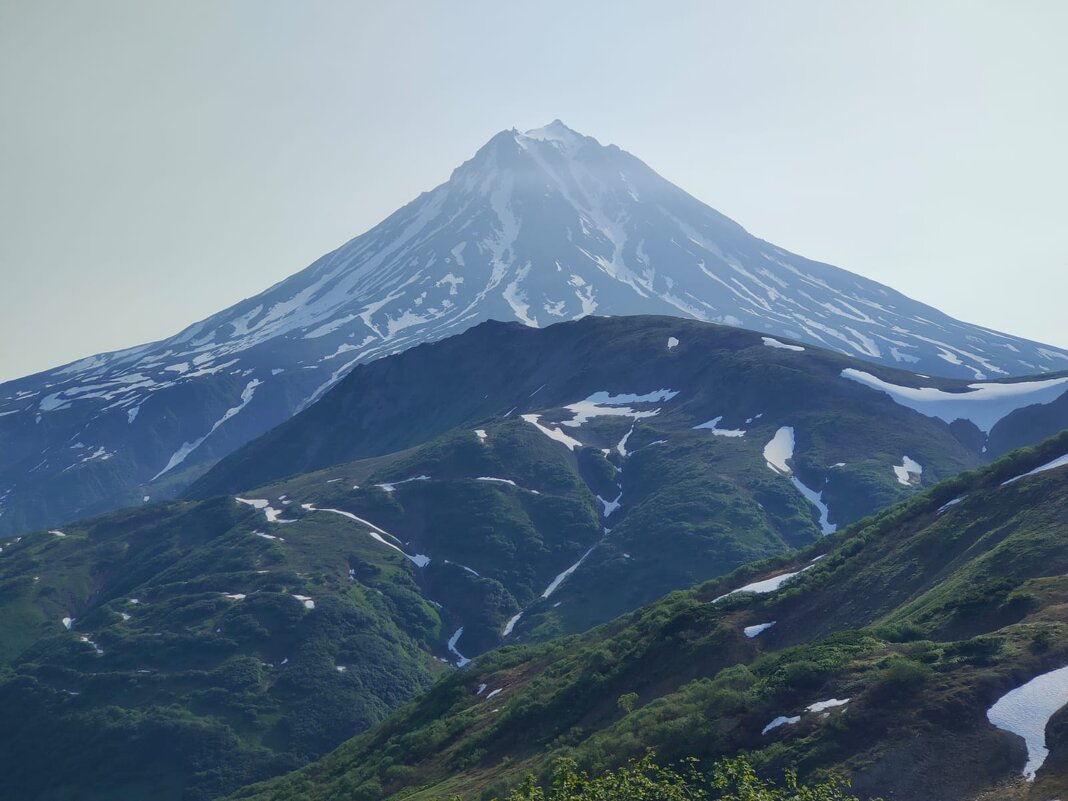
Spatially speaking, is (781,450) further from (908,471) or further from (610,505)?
(610,505)

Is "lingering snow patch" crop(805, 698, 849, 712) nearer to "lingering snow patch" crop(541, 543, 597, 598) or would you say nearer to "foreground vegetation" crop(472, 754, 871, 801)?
"foreground vegetation" crop(472, 754, 871, 801)

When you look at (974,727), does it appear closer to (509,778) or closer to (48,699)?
(509,778)

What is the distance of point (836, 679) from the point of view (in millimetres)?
36406

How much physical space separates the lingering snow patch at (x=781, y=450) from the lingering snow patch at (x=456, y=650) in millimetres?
50679

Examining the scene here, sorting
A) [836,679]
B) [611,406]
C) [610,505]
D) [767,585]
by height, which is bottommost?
[610,505]

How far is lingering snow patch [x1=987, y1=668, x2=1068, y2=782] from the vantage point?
2837cm

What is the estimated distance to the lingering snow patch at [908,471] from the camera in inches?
4850

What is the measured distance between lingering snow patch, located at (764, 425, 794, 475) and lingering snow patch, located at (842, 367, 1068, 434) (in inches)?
757

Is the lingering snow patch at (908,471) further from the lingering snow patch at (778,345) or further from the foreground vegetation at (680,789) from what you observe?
the foreground vegetation at (680,789)

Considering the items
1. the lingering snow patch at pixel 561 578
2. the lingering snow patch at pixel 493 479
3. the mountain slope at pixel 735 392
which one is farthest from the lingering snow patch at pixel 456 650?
the mountain slope at pixel 735 392

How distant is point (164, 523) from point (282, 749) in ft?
244

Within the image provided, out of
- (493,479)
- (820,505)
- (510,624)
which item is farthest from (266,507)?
(820,505)

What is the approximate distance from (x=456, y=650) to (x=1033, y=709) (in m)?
89.3

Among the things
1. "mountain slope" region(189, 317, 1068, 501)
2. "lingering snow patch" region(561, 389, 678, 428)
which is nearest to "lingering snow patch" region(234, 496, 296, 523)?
"mountain slope" region(189, 317, 1068, 501)
